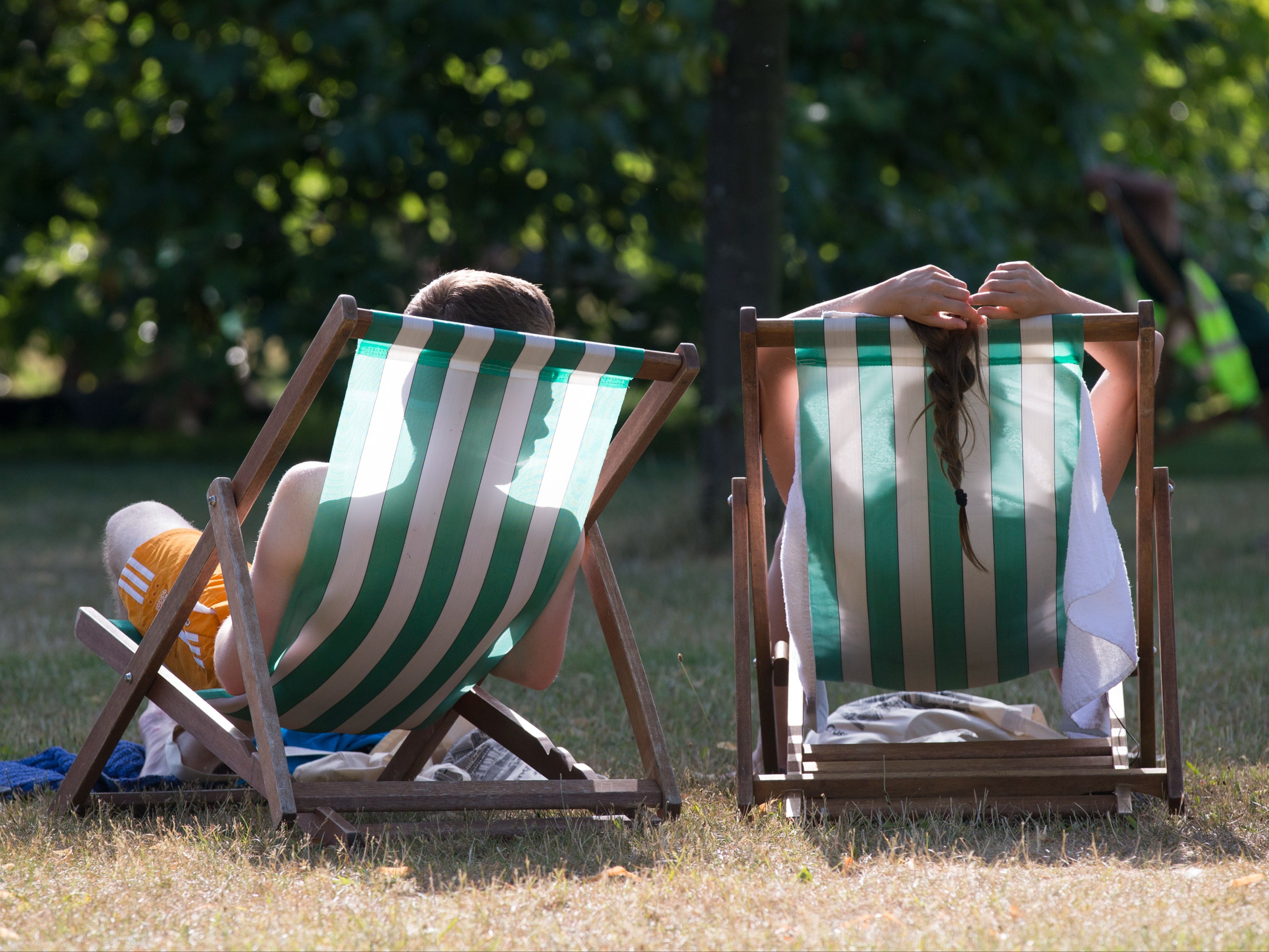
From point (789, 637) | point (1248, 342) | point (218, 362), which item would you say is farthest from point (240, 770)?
point (218, 362)

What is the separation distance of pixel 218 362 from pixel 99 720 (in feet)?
23.1

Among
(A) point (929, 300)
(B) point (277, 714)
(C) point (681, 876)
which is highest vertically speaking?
(A) point (929, 300)

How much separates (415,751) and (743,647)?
2.42 feet

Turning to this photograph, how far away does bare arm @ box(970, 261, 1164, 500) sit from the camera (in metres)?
2.39

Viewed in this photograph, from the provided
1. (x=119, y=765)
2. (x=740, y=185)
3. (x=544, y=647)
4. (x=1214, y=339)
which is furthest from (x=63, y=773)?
(x=1214, y=339)

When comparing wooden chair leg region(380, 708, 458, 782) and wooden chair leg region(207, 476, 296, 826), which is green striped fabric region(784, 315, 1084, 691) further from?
wooden chair leg region(207, 476, 296, 826)

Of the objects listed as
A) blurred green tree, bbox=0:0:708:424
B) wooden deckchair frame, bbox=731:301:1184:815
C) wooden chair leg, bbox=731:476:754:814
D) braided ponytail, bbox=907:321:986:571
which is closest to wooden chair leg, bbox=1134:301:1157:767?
wooden deckchair frame, bbox=731:301:1184:815

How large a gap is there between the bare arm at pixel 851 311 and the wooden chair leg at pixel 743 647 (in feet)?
0.32

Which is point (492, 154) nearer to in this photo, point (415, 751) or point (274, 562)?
point (415, 751)

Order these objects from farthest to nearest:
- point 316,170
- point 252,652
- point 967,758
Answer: point 316,170 < point 967,758 < point 252,652

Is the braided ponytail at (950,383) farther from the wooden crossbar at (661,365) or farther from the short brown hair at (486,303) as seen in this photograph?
Answer: the short brown hair at (486,303)

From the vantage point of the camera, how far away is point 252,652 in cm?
231

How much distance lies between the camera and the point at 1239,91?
13.9 metres

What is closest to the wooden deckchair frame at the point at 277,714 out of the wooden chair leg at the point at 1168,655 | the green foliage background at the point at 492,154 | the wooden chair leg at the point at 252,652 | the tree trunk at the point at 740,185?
the wooden chair leg at the point at 252,652
